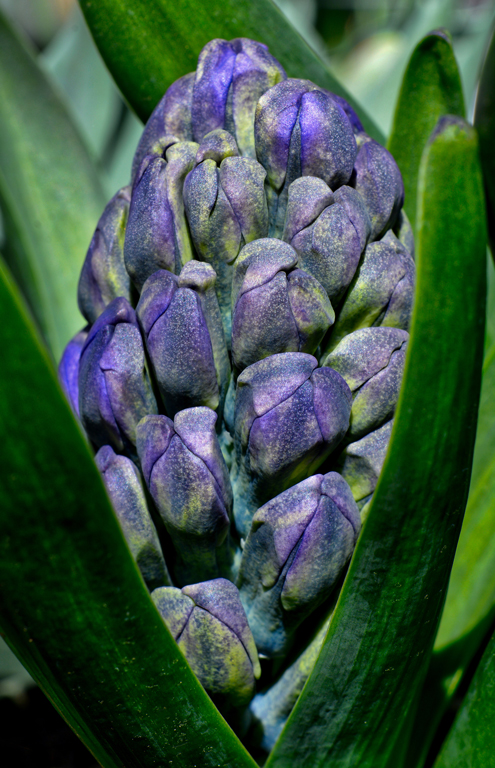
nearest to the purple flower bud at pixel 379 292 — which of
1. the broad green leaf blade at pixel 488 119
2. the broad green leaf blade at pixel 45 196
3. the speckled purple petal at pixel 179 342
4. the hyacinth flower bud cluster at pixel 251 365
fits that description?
the hyacinth flower bud cluster at pixel 251 365

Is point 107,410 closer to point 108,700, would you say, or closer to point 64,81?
point 108,700

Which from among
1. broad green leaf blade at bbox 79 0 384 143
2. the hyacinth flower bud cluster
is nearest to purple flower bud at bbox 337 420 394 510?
the hyacinth flower bud cluster

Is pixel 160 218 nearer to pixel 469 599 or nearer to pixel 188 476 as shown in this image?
pixel 188 476

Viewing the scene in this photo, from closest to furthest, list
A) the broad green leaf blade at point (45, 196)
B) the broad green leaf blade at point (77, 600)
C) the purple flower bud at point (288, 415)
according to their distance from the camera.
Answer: the broad green leaf blade at point (77, 600)
the purple flower bud at point (288, 415)
the broad green leaf blade at point (45, 196)

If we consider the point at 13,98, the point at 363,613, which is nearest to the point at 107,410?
the point at 363,613

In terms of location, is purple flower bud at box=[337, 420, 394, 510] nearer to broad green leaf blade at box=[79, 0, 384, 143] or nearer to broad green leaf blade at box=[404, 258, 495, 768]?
broad green leaf blade at box=[404, 258, 495, 768]

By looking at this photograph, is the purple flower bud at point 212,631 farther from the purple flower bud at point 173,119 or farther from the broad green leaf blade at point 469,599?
the purple flower bud at point 173,119
